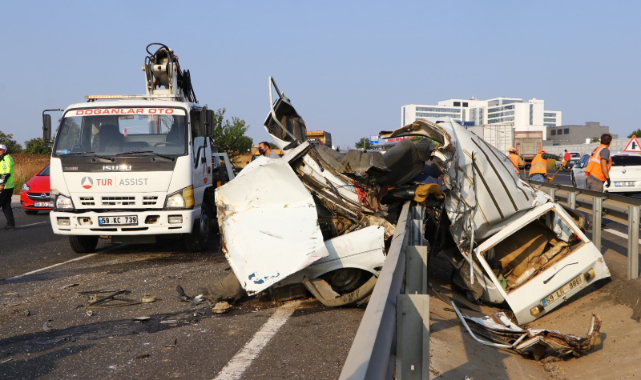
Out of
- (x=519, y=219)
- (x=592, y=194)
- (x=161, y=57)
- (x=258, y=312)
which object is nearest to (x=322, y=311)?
(x=258, y=312)

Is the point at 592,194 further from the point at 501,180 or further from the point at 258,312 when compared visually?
the point at 258,312

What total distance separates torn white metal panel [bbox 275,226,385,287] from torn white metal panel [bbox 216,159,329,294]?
337 millimetres

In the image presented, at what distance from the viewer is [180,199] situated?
29.4 ft

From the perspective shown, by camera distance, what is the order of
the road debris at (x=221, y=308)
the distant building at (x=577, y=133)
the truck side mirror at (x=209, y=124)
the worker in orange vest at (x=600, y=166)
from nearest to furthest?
the road debris at (x=221, y=308) < the truck side mirror at (x=209, y=124) < the worker in orange vest at (x=600, y=166) < the distant building at (x=577, y=133)

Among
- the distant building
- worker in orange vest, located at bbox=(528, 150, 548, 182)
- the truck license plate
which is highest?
worker in orange vest, located at bbox=(528, 150, 548, 182)

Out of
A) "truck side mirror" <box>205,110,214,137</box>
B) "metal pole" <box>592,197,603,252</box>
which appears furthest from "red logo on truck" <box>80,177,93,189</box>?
"metal pole" <box>592,197,603,252</box>

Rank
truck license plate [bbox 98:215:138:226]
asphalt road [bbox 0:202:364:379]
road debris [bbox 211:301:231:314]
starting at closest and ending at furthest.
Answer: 1. asphalt road [bbox 0:202:364:379]
2. road debris [bbox 211:301:231:314]
3. truck license plate [bbox 98:215:138:226]

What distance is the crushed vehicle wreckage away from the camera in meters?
5.22

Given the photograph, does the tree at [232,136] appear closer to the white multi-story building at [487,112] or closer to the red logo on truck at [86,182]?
the red logo on truck at [86,182]

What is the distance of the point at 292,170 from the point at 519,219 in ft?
8.12

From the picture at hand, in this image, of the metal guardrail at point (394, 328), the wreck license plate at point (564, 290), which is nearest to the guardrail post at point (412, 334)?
the metal guardrail at point (394, 328)

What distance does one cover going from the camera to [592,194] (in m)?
7.75

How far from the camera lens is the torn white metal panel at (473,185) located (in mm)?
6059

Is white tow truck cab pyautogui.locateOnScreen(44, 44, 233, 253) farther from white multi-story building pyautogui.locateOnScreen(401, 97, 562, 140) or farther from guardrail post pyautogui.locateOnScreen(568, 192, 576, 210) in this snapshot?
white multi-story building pyautogui.locateOnScreen(401, 97, 562, 140)
